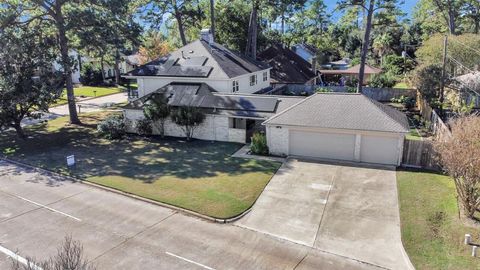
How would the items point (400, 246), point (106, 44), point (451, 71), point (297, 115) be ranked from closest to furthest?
point (400, 246) < point (297, 115) < point (106, 44) < point (451, 71)

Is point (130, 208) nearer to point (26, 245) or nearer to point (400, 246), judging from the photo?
point (26, 245)

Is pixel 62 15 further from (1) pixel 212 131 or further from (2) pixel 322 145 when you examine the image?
(2) pixel 322 145

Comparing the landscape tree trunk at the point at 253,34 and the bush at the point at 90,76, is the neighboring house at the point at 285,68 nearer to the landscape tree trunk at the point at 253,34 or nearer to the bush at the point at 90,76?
the landscape tree trunk at the point at 253,34

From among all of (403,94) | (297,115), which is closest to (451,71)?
(403,94)

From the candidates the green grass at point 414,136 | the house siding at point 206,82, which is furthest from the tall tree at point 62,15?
the green grass at point 414,136

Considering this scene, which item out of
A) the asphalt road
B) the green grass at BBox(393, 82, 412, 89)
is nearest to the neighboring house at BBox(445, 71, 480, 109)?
the green grass at BBox(393, 82, 412, 89)

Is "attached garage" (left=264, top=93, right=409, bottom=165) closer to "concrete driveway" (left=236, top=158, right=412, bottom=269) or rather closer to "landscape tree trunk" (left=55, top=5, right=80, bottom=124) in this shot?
"concrete driveway" (left=236, top=158, right=412, bottom=269)
